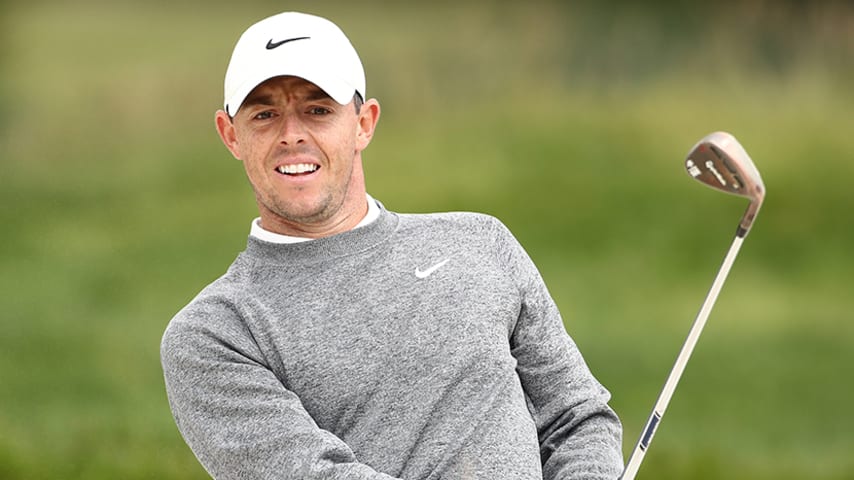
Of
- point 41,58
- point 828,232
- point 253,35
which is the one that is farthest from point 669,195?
point 253,35

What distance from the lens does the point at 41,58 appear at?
9.51 metres

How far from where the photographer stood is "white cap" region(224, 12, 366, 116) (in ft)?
6.26

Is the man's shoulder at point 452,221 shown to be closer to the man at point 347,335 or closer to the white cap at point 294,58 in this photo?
the man at point 347,335

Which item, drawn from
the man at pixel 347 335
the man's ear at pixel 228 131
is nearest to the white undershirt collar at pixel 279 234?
the man at pixel 347 335

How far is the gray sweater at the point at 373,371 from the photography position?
5.99 feet

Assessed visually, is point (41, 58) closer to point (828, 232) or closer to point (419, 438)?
point (828, 232)

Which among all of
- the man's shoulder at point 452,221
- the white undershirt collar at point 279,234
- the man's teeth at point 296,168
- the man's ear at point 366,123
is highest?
the man's ear at point 366,123

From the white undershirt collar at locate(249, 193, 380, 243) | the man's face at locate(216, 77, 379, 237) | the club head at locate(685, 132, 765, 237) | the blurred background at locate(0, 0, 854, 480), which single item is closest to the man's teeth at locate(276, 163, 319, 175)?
the man's face at locate(216, 77, 379, 237)

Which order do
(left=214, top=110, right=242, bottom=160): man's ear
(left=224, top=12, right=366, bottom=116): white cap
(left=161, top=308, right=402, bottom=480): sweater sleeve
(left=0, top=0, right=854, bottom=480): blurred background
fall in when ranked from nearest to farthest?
(left=161, top=308, right=402, bottom=480): sweater sleeve → (left=224, top=12, right=366, bottom=116): white cap → (left=214, top=110, right=242, bottom=160): man's ear → (left=0, top=0, right=854, bottom=480): blurred background

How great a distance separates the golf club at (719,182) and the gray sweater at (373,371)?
0.43 feet

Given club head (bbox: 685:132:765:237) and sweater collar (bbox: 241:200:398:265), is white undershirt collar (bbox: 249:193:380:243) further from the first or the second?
club head (bbox: 685:132:765:237)

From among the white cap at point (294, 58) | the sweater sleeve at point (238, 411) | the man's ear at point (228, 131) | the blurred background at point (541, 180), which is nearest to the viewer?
the sweater sleeve at point (238, 411)

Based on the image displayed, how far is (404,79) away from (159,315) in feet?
8.18

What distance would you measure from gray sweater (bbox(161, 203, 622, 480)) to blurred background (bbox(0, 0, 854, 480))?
6.00 m
